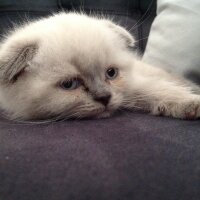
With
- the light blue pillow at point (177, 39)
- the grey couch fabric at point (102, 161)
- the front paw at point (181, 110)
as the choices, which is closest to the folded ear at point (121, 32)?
the light blue pillow at point (177, 39)

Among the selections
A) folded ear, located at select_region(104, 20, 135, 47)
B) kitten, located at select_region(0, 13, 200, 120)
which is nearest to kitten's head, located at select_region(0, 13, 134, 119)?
kitten, located at select_region(0, 13, 200, 120)

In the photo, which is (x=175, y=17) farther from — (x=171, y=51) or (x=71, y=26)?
(x=71, y=26)

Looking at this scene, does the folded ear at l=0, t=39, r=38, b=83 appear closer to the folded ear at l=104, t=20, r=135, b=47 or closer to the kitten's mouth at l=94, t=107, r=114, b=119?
the kitten's mouth at l=94, t=107, r=114, b=119

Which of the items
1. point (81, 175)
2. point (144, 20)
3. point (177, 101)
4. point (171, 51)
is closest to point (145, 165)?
point (81, 175)

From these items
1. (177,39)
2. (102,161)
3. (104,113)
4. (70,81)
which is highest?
(177,39)

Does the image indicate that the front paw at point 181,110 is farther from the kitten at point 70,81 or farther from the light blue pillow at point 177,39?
the light blue pillow at point 177,39

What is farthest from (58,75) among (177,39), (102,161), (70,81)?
(177,39)

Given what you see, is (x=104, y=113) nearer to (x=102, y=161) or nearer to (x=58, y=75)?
(x=58, y=75)
